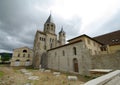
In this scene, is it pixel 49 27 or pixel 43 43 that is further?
pixel 49 27

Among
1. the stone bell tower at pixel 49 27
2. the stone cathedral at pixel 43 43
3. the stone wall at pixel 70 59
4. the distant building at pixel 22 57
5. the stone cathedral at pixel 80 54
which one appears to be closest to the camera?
the stone cathedral at pixel 80 54

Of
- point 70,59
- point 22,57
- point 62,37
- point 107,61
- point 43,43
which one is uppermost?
point 62,37

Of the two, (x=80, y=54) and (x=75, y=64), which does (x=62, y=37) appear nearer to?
(x=75, y=64)

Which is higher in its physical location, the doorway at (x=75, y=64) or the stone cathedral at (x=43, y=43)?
the stone cathedral at (x=43, y=43)

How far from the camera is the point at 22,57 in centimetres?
3325

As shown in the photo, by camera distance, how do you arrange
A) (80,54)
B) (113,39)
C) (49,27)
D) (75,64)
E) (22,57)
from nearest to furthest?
(80,54), (75,64), (113,39), (22,57), (49,27)

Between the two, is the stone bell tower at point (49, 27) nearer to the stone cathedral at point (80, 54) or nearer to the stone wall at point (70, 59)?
the stone cathedral at point (80, 54)

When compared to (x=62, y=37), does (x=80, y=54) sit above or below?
below

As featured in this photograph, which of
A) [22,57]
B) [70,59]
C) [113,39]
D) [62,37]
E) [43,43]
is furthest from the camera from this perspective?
[62,37]

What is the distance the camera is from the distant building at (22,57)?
31.8 meters

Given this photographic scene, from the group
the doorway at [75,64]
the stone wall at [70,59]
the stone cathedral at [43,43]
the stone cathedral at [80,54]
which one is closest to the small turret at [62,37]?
the stone cathedral at [43,43]

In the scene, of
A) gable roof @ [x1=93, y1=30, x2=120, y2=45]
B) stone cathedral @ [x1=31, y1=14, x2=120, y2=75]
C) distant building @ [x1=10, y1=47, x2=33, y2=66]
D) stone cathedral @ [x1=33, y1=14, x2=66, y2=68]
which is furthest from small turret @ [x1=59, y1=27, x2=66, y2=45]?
gable roof @ [x1=93, y1=30, x2=120, y2=45]

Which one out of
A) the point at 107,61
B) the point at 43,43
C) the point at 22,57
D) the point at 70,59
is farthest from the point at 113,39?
the point at 22,57

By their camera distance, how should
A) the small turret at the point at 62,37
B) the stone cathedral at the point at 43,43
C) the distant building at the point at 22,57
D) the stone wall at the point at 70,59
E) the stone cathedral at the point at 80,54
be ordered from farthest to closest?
the small turret at the point at 62,37, the distant building at the point at 22,57, the stone cathedral at the point at 43,43, the stone wall at the point at 70,59, the stone cathedral at the point at 80,54
